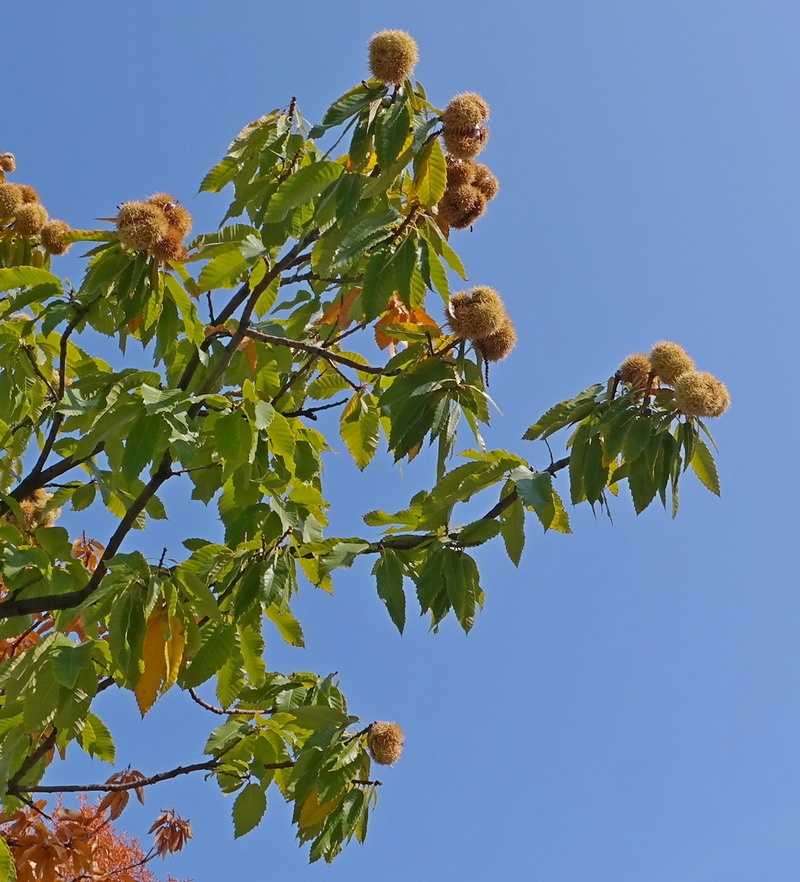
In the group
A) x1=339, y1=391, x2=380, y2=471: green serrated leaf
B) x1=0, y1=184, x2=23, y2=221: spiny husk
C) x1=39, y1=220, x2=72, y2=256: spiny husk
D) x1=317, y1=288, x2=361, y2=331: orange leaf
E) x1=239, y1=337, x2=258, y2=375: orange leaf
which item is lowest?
x1=239, y1=337, x2=258, y2=375: orange leaf

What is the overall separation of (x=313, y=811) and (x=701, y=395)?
55.7 inches

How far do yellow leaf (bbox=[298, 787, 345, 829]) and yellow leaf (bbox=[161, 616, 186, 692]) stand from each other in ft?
1.75

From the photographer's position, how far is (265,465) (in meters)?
2.51

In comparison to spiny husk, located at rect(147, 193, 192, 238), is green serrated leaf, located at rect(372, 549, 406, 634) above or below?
below

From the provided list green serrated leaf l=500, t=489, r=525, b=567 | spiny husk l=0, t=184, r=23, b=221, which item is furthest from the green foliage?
spiny husk l=0, t=184, r=23, b=221

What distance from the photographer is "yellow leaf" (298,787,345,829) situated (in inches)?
98.0

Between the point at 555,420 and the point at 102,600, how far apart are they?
1161mm

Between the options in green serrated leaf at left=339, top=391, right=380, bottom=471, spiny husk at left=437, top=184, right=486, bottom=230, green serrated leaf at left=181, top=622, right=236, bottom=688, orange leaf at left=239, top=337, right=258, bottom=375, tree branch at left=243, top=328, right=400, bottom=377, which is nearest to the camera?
green serrated leaf at left=181, top=622, right=236, bottom=688

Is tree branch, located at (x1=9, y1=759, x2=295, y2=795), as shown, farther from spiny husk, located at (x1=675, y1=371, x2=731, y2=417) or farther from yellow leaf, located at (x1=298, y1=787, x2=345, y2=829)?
spiny husk, located at (x1=675, y1=371, x2=731, y2=417)

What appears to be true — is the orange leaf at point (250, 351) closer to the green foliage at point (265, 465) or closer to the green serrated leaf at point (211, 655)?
the green foliage at point (265, 465)

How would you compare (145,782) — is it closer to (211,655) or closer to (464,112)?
(211,655)

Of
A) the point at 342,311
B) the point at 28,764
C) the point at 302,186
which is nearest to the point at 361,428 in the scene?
the point at 342,311

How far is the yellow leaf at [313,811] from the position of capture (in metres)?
2.49

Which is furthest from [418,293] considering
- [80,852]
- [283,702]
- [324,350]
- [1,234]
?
[80,852]
